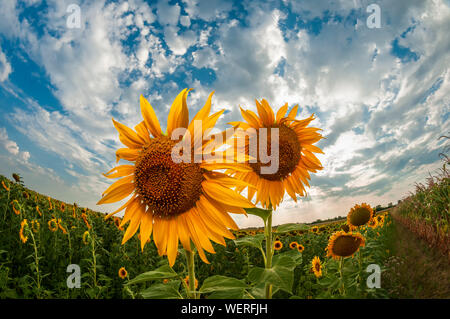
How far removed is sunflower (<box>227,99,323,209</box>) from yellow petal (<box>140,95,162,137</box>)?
0.65m

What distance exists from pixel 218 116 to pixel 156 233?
719 mm

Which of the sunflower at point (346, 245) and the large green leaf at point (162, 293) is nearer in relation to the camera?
the large green leaf at point (162, 293)

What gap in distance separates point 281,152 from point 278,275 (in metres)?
0.90

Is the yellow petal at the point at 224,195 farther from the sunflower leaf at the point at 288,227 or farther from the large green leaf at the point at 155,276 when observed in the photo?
the sunflower leaf at the point at 288,227

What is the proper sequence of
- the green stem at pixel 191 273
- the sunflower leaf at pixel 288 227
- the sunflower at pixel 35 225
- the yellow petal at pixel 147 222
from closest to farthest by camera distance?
the green stem at pixel 191 273 → the yellow petal at pixel 147 222 → the sunflower leaf at pixel 288 227 → the sunflower at pixel 35 225

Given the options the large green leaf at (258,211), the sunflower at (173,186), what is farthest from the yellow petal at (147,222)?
the large green leaf at (258,211)

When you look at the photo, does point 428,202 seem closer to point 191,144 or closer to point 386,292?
point 386,292

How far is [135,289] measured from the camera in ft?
15.5

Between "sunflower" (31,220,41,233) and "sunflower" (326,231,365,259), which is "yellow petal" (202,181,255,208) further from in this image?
"sunflower" (31,220,41,233)

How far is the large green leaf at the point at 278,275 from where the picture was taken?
4.50 feet

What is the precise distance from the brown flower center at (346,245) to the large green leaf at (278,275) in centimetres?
212

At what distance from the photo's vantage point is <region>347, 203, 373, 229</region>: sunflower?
3.94m

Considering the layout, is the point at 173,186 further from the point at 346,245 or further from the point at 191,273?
the point at 346,245
